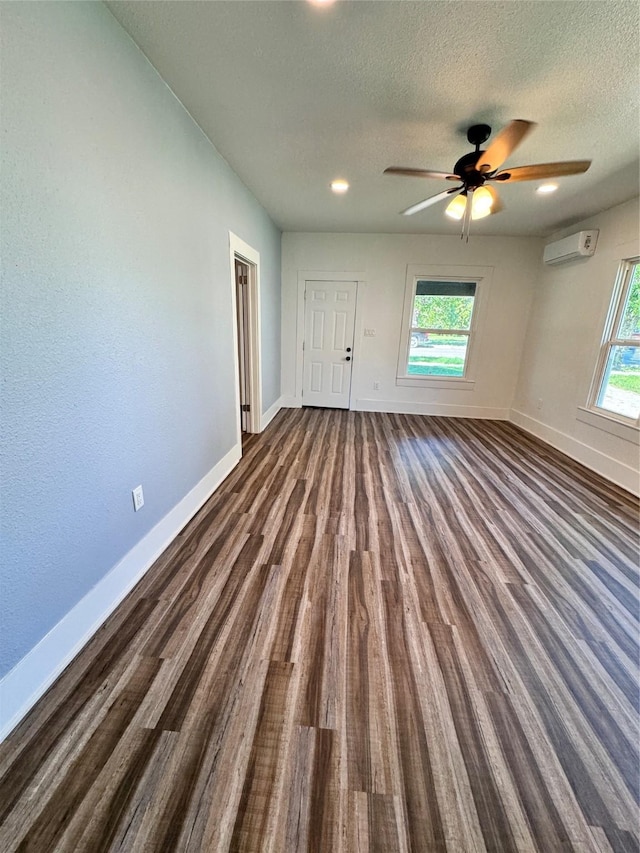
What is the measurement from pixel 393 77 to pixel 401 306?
3326 mm

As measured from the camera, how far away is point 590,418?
→ 3.54m

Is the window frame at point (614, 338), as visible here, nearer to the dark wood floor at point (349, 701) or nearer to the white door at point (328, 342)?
the dark wood floor at point (349, 701)

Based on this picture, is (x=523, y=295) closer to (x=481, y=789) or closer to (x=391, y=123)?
(x=391, y=123)

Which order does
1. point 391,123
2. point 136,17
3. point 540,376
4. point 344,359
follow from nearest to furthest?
point 136,17 → point 391,123 → point 540,376 → point 344,359

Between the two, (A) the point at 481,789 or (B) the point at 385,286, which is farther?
(B) the point at 385,286

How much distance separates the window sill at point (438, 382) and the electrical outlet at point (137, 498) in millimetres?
4245

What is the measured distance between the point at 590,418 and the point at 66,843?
4610mm

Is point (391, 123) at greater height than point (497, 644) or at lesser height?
greater

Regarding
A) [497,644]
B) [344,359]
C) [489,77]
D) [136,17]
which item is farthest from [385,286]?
[497,644]

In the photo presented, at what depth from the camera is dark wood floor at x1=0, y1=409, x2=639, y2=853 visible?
92 cm

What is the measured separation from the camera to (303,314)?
508 cm

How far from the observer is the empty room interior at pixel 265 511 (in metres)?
0.99

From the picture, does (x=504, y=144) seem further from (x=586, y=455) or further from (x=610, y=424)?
(x=586, y=455)

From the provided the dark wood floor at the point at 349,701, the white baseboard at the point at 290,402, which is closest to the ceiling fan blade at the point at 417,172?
the dark wood floor at the point at 349,701
